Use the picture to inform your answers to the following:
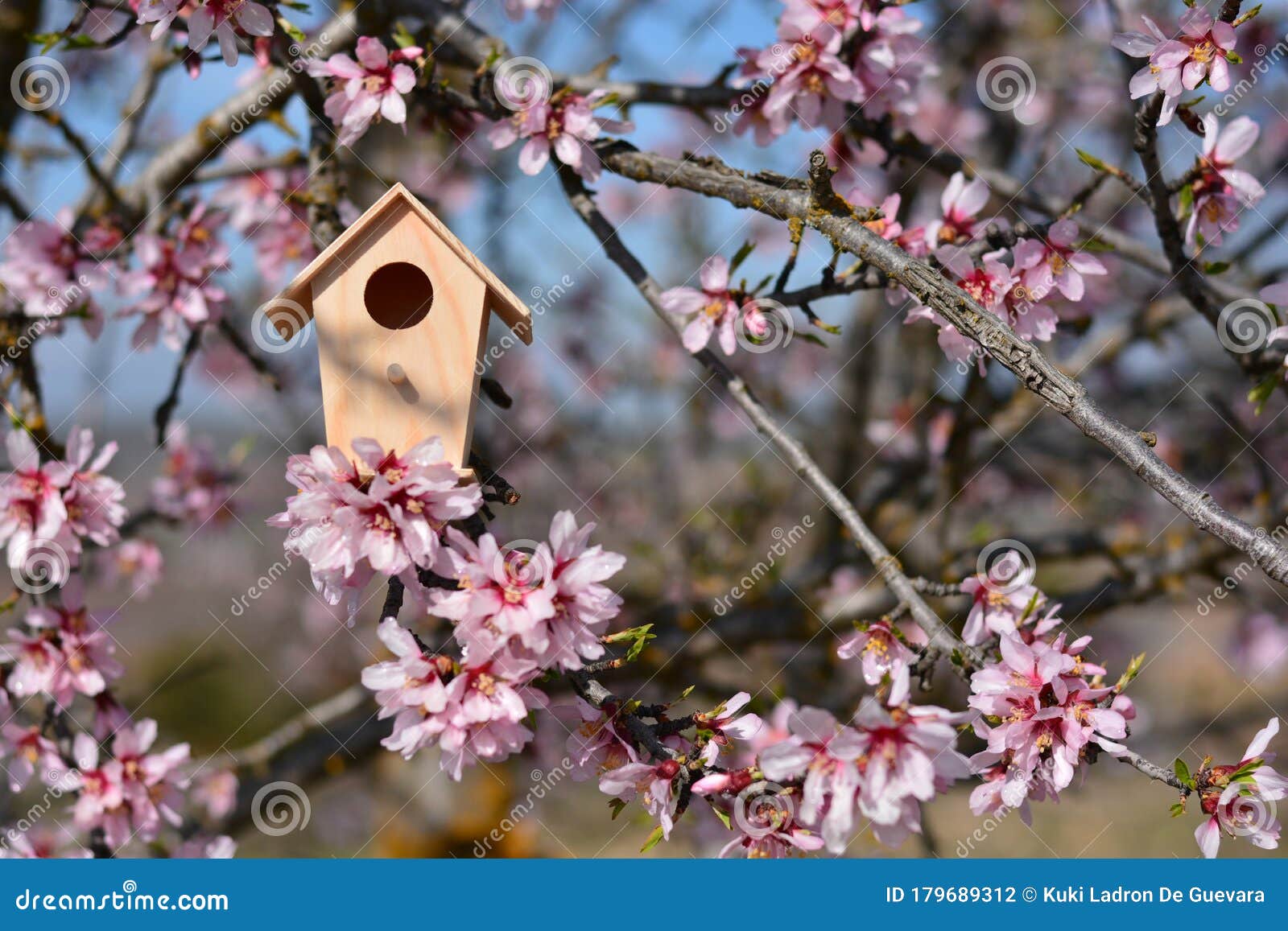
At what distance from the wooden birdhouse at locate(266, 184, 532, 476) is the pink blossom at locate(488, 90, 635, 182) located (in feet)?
1.15

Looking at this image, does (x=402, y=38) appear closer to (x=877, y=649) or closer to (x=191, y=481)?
(x=877, y=649)

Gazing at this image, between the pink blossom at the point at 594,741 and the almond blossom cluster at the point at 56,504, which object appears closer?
the pink blossom at the point at 594,741

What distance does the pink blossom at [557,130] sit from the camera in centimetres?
195

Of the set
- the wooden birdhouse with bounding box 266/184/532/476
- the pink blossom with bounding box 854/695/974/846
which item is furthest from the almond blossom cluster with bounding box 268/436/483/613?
the pink blossom with bounding box 854/695/974/846

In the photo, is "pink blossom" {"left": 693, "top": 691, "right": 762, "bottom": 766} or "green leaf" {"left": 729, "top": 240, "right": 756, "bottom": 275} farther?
"green leaf" {"left": 729, "top": 240, "right": 756, "bottom": 275}

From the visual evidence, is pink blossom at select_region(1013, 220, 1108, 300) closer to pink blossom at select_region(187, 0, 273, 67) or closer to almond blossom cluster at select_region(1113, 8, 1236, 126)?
almond blossom cluster at select_region(1113, 8, 1236, 126)

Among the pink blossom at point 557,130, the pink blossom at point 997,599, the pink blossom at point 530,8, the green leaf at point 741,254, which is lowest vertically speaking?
the pink blossom at point 997,599

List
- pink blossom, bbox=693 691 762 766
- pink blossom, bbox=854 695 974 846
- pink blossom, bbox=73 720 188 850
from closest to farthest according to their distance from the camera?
pink blossom, bbox=854 695 974 846
pink blossom, bbox=693 691 762 766
pink blossom, bbox=73 720 188 850

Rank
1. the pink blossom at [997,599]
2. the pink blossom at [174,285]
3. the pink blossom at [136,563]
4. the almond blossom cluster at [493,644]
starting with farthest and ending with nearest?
the pink blossom at [136,563] → the pink blossom at [174,285] → the pink blossom at [997,599] → the almond blossom cluster at [493,644]

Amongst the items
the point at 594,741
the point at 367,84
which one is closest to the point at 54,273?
the point at 367,84

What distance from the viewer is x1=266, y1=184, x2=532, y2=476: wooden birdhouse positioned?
1.68m

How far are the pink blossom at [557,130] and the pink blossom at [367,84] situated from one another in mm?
198

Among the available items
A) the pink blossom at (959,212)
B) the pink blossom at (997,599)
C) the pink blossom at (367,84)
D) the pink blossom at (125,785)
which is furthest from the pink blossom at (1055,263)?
the pink blossom at (125,785)

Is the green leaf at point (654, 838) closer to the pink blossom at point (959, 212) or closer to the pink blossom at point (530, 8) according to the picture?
the pink blossom at point (959, 212)
